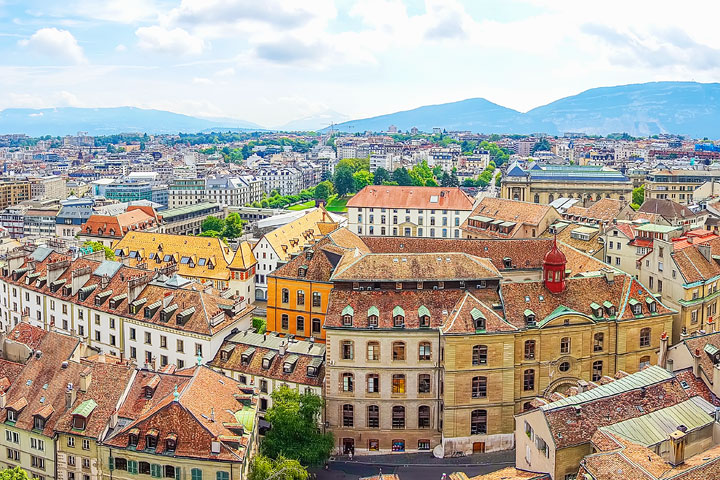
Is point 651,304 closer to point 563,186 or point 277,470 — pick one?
point 277,470

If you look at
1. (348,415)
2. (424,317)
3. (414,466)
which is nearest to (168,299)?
(348,415)

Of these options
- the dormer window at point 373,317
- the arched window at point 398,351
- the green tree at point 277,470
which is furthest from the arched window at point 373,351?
the green tree at point 277,470

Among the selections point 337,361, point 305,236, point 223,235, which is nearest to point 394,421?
point 337,361

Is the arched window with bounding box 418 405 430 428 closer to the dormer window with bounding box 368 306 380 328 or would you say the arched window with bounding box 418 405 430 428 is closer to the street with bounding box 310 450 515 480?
the street with bounding box 310 450 515 480

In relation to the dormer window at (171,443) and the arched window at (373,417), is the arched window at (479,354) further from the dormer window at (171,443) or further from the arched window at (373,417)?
the dormer window at (171,443)

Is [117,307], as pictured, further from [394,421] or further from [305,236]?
[305,236]

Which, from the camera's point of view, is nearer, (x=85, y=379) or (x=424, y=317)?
(x=85, y=379)
